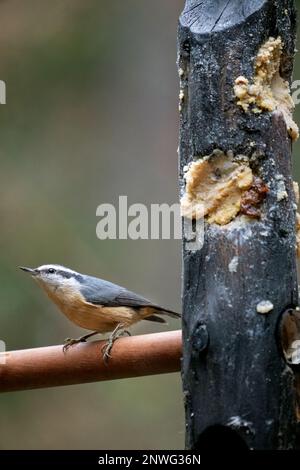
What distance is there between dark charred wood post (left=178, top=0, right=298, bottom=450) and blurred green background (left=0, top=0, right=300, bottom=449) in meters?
4.48

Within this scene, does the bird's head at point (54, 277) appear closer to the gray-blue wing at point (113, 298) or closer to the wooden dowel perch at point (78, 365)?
the gray-blue wing at point (113, 298)

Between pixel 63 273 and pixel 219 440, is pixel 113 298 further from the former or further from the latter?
pixel 219 440

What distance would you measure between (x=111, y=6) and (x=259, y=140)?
616 cm

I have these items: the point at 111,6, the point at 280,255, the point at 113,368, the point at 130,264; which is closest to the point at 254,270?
the point at 280,255

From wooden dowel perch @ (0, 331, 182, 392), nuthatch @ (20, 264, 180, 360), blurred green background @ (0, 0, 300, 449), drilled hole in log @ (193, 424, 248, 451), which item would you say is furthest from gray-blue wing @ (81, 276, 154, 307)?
blurred green background @ (0, 0, 300, 449)

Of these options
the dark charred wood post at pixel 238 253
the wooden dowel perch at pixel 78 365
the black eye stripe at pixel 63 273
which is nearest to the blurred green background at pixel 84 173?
the black eye stripe at pixel 63 273

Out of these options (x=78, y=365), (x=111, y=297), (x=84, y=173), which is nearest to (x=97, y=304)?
(x=111, y=297)

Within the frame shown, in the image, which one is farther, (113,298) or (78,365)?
(113,298)

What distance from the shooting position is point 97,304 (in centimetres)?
389

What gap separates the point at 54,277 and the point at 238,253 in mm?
1391

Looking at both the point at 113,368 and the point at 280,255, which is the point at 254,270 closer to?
the point at 280,255

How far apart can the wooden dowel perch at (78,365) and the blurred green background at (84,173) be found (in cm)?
400

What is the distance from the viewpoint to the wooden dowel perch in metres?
3.20

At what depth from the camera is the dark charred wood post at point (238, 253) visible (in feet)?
8.80
